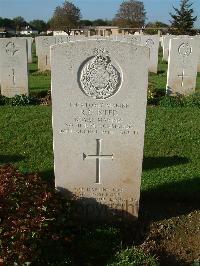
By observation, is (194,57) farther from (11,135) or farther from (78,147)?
(78,147)

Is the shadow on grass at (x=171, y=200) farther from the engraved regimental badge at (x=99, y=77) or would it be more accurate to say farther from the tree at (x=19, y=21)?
the tree at (x=19, y=21)

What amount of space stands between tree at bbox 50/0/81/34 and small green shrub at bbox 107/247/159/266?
38.7 m

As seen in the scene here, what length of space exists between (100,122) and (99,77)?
1.66 ft

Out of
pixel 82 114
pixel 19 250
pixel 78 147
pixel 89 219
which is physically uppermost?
pixel 82 114

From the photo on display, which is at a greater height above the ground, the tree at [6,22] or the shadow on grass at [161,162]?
the tree at [6,22]

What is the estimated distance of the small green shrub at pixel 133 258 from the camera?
12.8 ft

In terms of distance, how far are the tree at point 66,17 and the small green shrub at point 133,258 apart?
38733 mm

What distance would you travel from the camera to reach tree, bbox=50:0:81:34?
143 feet

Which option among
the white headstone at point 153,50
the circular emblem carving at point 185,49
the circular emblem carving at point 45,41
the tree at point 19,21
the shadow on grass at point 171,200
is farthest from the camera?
the tree at point 19,21

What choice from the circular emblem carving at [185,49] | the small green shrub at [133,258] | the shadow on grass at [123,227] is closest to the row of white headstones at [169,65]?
the circular emblem carving at [185,49]

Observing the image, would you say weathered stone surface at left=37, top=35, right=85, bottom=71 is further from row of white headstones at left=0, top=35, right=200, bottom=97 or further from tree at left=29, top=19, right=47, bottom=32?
tree at left=29, top=19, right=47, bottom=32

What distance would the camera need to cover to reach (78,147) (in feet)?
15.2

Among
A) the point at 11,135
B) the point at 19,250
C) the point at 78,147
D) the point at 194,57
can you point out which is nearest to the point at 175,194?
the point at 78,147

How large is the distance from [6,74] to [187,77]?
16.9ft
